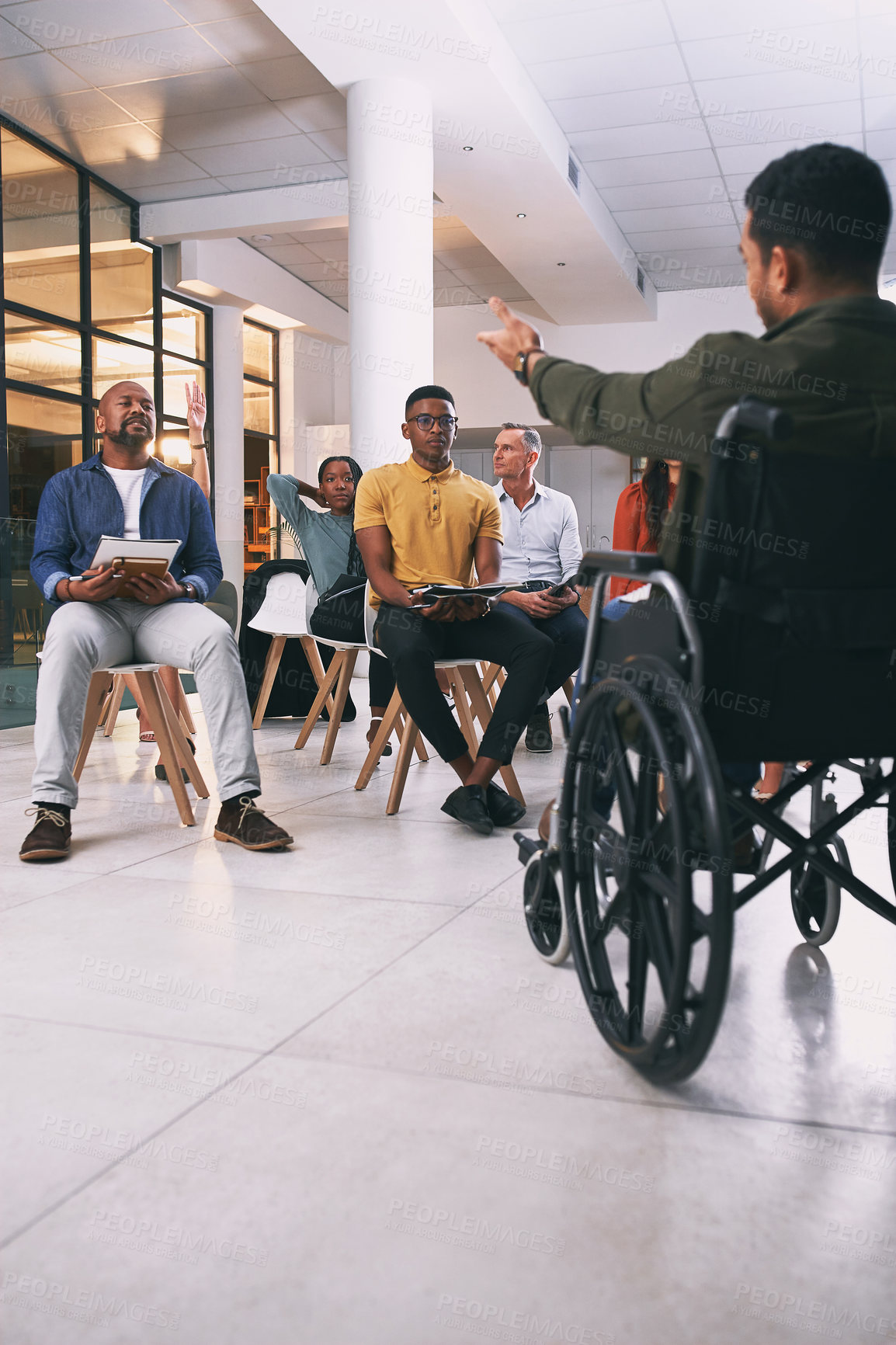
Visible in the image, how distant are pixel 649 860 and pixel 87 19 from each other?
239 inches

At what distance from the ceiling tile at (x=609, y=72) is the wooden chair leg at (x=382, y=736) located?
4.53 meters

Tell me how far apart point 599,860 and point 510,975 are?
0.35 meters

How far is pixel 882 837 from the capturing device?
251 cm

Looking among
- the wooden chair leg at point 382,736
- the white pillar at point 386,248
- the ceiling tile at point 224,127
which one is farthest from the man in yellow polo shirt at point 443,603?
the ceiling tile at point 224,127

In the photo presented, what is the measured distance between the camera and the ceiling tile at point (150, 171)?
24.7 ft

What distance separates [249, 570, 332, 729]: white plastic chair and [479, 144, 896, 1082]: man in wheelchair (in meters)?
3.01

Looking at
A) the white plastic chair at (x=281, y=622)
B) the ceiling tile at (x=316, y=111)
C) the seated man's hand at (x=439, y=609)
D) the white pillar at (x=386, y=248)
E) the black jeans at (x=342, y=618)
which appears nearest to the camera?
the seated man's hand at (x=439, y=609)

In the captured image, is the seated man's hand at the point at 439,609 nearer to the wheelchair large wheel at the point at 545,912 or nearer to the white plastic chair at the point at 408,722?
the white plastic chair at the point at 408,722

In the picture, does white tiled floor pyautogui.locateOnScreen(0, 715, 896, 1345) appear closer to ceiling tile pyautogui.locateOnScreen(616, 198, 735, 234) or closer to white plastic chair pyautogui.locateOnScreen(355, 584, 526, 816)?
white plastic chair pyautogui.locateOnScreen(355, 584, 526, 816)

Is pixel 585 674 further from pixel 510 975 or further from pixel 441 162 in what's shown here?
pixel 441 162

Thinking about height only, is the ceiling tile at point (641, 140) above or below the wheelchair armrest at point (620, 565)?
above

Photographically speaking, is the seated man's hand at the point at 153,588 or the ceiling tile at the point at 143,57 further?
the ceiling tile at the point at 143,57

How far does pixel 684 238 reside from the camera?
8.90 meters

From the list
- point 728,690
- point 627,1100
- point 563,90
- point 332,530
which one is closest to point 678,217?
point 563,90
